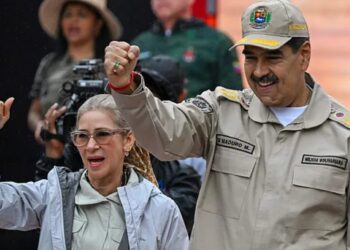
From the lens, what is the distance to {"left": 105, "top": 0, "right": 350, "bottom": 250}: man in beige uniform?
4.32 meters

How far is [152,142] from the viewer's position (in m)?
4.16

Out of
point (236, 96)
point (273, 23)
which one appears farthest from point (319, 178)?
point (273, 23)

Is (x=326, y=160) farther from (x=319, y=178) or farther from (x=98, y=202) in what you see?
(x=98, y=202)

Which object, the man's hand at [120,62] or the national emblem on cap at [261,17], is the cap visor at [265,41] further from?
the man's hand at [120,62]

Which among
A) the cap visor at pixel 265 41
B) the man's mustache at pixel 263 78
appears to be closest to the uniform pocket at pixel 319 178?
the man's mustache at pixel 263 78

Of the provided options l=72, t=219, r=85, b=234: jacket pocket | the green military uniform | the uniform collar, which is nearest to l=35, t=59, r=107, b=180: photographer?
l=72, t=219, r=85, b=234: jacket pocket

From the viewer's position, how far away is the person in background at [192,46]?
27.3 ft

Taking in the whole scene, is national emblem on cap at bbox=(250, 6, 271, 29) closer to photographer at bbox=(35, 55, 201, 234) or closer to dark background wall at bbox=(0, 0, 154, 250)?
photographer at bbox=(35, 55, 201, 234)

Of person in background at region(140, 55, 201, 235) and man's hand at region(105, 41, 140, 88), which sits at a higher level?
man's hand at region(105, 41, 140, 88)

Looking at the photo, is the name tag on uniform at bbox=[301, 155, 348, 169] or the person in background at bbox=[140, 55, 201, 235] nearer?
the name tag on uniform at bbox=[301, 155, 348, 169]

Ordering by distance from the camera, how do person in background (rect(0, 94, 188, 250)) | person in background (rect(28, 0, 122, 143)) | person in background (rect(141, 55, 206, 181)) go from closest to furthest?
person in background (rect(0, 94, 188, 250)) → person in background (rect(141, 55, 206, 181)) → person in background (rect(28, 0, 122, 143))

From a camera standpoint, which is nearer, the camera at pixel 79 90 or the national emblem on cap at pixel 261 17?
the national emblem on cap at pixel 261 17

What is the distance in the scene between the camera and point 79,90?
576 cm

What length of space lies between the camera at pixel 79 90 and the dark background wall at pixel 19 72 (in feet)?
2.75
